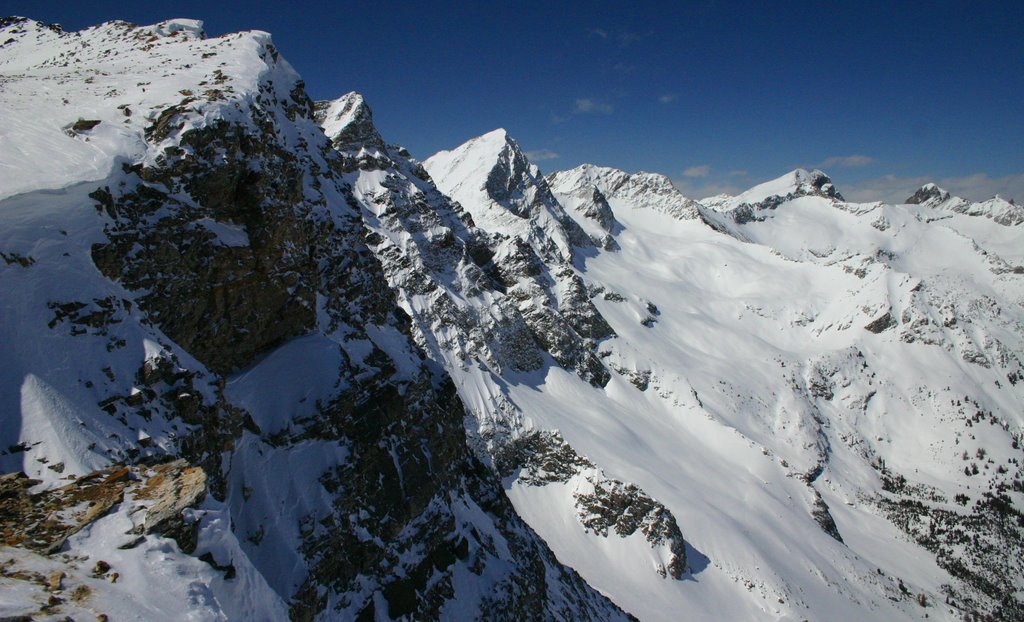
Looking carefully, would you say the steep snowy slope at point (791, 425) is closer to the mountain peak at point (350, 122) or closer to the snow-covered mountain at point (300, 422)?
the snow-covered mountain at point (300, 422)

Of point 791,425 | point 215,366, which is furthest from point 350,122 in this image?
point 791,425

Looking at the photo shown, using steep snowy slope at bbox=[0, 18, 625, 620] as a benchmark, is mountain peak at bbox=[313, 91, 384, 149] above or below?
above

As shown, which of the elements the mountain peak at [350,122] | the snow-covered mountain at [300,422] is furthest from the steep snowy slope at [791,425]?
the mountain peak at [350,122]

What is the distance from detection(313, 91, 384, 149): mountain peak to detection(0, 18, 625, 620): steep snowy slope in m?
70.6

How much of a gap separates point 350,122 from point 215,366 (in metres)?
95.5

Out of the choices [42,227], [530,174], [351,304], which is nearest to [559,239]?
[530,174]

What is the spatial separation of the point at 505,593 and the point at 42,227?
2541 cm

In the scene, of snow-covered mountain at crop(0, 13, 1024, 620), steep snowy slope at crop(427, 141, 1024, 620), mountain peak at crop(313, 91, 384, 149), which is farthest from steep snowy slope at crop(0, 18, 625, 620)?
mountain peak at crop(313, 91, 384, 149)

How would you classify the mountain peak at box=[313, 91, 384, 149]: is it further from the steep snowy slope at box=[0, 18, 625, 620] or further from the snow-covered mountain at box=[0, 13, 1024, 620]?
the steep snowy slope at box=[0, 18, 625, 620]

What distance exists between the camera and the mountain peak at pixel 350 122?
102m

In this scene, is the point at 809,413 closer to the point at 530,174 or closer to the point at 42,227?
the point at 530,174

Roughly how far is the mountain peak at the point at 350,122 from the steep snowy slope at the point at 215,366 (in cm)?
7062

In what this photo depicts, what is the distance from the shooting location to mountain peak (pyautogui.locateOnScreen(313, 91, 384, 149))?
102m

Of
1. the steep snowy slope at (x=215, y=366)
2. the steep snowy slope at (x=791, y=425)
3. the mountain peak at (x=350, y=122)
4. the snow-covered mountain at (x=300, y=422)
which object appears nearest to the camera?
the steep snowy slope at (x=215, y=366)
